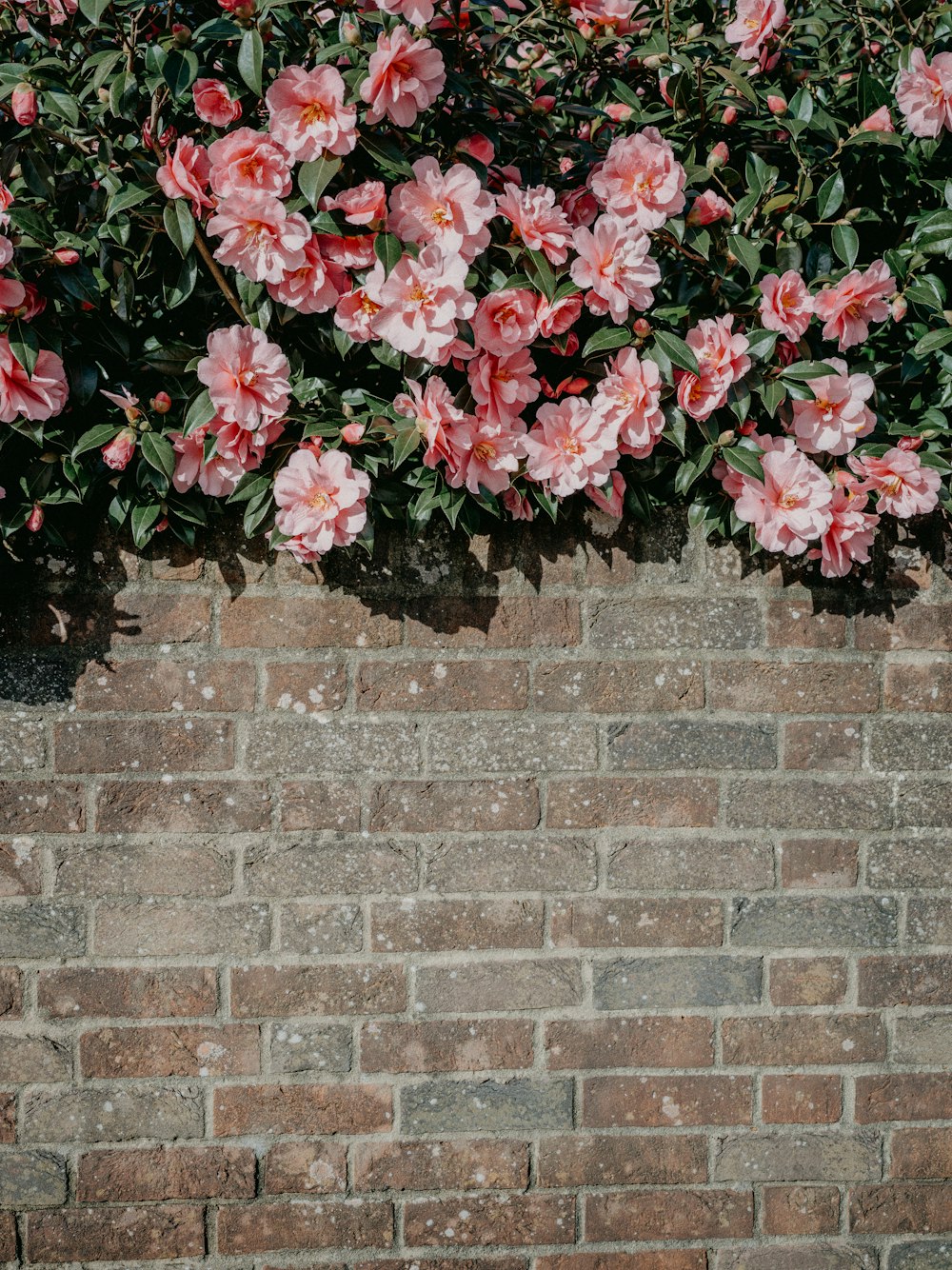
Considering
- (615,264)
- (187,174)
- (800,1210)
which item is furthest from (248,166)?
(800,1210)

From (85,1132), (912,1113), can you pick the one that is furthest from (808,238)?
(85,1132)

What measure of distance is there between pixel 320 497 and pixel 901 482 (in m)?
Result: 0.84

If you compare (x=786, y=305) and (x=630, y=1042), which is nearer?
(x=786, y=305)

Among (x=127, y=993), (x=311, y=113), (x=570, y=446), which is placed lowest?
(x=127, y=993)

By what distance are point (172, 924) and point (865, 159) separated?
4.96 ft

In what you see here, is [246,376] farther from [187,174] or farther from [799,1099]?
[799,1099]

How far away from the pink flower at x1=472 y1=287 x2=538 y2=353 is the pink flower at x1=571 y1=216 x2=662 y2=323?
7 centimetres

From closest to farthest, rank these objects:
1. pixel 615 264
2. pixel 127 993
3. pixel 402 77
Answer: pixel 402 77 → pixel 615 264 → pixel 127 993

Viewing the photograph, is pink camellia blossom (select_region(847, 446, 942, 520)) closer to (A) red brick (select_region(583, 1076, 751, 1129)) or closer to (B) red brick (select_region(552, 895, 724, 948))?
(B) red brick (select_region(552, 895, 724, 948))

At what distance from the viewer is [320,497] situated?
1352 mm

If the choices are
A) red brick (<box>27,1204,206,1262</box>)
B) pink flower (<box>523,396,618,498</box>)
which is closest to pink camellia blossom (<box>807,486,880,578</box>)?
pink flower (<box>523,396,618,498</box>)

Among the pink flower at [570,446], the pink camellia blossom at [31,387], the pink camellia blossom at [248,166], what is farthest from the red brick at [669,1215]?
the pink camellia blossom at [248,166]

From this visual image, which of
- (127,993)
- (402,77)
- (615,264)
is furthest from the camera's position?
(127,993)

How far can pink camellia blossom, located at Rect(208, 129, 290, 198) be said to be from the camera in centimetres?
125
